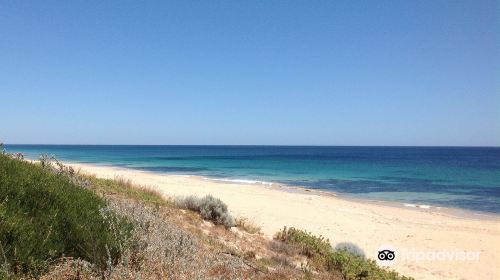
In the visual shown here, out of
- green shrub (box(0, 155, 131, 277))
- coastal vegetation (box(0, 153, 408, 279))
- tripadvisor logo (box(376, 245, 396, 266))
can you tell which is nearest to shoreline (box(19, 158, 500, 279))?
tripadvisor logo (box(376, 245, 396, 266))

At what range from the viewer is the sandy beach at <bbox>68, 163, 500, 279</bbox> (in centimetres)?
1230

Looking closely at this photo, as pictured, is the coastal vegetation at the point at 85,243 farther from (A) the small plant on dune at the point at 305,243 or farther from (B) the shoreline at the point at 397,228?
(B) the shoreline at the point at 397,228

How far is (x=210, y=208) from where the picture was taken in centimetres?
1120

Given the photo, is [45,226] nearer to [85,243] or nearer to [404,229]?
[85,243]

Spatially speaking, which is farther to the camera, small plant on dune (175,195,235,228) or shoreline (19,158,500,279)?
shoreline (19,158,500,279)

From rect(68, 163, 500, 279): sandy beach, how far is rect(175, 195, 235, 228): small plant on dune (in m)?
2.73

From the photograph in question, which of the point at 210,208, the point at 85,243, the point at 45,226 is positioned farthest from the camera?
the point at 210,208

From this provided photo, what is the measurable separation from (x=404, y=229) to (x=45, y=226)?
52.4 feet

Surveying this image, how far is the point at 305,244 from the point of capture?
10242mm

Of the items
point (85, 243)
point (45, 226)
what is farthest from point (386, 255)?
point (45, 226)

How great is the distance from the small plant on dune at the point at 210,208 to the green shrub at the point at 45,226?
5412 millimetres

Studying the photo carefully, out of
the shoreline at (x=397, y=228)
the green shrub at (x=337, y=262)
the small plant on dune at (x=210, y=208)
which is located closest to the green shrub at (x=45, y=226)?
the green shrub at (x=337, y=262)

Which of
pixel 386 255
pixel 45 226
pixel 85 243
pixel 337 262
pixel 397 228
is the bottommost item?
pixel 386 255

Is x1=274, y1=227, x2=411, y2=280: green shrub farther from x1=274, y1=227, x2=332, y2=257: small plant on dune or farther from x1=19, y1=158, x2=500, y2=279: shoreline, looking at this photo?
x1=19, y1=158, x2=500, y2=279: shoreline
